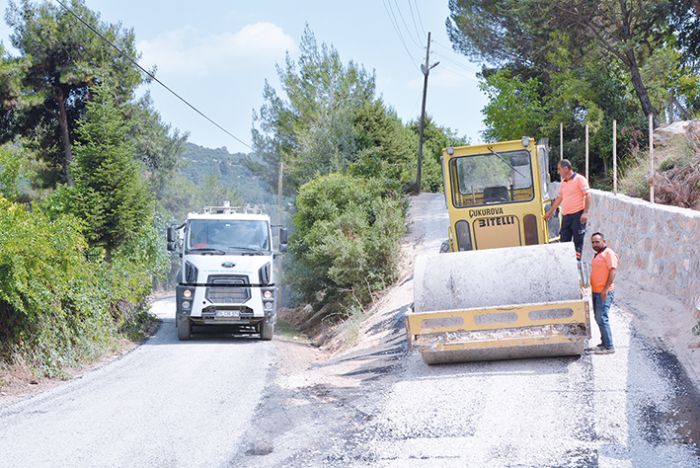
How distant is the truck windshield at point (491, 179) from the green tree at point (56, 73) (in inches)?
1065

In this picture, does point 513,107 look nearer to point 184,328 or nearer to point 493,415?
point 184,328

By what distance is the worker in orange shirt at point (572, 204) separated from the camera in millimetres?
12578

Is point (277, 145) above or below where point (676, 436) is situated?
above

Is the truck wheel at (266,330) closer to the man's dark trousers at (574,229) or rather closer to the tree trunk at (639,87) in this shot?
the man's dark trousers at (574,229)

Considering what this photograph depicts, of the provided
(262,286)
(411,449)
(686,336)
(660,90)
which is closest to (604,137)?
(660,90)

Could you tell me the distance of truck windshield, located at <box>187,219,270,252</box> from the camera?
61.8 ft

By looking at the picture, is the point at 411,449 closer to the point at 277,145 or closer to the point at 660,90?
the point at 660,90

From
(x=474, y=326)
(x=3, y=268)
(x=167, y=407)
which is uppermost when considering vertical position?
(x=3, y=268)

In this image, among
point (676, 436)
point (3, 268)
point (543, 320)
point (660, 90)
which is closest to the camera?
point (676, 436)

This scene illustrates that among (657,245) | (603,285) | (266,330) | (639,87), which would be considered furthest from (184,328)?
(639,87)

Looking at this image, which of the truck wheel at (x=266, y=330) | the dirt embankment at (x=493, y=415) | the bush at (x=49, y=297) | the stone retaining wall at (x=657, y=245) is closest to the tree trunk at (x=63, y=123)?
the bush at (x=49, y=297)

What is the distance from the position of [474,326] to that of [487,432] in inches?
97.3

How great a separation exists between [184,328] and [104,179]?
5345mm

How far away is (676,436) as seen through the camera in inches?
286
